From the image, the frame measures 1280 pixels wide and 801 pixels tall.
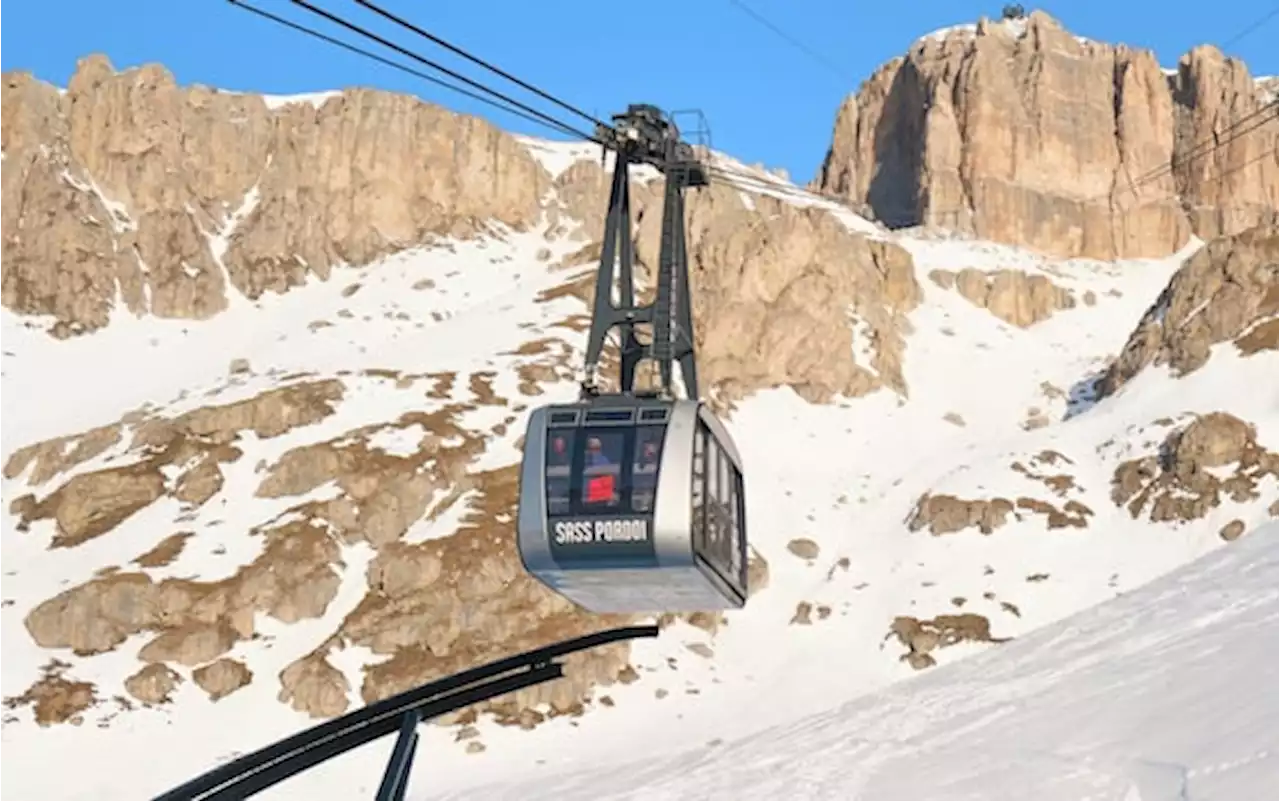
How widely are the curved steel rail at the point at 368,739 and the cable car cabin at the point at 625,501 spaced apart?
9394 mm

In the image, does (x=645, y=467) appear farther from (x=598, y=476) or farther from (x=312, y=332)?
(x=312, y=332)

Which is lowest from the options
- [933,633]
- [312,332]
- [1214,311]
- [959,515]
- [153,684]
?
[933,633]

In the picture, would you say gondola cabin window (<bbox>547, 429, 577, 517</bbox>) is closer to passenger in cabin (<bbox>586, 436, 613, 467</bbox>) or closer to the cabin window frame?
passenger in cabin (<bbox>586, 436, 613, 467</bbox>)

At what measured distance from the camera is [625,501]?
875 inches

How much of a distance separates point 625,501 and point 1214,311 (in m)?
83.5

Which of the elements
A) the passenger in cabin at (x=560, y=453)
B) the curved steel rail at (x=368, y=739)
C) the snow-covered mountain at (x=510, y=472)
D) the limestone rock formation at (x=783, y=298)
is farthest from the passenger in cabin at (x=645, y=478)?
the limestone rock formation at (x=783, y=298)

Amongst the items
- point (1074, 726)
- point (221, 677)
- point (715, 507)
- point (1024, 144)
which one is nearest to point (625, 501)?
point (715, 507)

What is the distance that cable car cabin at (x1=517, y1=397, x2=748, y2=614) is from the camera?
21953 mm

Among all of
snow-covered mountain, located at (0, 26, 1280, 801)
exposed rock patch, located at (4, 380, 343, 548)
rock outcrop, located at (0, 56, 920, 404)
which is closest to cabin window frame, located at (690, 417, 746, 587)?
snow-covered mountain, located at (0, 26, 1280, 801)

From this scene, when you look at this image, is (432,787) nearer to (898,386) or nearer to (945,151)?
(898,386)

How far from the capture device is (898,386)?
11244 cm

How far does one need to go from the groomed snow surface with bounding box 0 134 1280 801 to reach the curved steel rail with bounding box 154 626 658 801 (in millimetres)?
14763

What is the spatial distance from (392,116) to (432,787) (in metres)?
99.1

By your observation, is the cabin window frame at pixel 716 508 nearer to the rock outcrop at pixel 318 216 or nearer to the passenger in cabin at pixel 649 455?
the passenger in cabin at pixel 649 455
